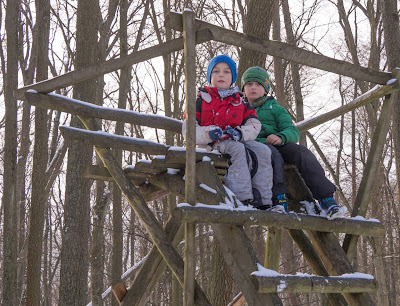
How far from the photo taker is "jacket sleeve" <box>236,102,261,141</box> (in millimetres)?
3971

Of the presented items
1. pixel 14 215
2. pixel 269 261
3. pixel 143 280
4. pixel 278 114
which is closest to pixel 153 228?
pixel 143 280

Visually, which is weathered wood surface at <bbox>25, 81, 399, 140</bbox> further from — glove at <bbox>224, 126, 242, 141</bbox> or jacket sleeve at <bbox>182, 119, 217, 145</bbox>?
glove at <bbox>224, 126, 242, 141</bbox>

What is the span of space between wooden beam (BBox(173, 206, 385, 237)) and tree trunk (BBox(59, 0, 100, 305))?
448 centimetres

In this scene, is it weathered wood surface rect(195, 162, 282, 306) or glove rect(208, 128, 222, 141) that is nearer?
weathered wood surface rect(195, 162, 282, 306)

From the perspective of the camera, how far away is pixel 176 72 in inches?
539

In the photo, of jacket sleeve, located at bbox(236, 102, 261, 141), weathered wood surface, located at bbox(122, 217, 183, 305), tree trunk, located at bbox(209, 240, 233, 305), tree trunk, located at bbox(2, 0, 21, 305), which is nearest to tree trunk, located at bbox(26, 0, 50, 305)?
tree trunk, located at bbox(2, 0, 21, 305)

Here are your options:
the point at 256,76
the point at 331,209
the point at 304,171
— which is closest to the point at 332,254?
the point at 331,209

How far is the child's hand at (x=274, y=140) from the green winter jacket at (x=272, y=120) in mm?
118

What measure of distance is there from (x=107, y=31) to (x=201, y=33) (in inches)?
368

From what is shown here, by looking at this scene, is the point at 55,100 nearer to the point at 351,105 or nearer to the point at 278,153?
the point at 278,153

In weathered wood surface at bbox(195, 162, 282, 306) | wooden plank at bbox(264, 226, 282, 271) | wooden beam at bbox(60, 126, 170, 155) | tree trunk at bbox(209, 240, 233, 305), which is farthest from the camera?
tree trunk at bbox(209, 240, 233, 305)

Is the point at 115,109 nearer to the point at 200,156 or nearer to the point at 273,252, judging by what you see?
the point at 200,156

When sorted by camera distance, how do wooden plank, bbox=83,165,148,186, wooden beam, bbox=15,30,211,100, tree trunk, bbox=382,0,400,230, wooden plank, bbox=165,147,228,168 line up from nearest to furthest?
1. wooden beam, bbox=15,30,211,100
2. wooden plank, bbox=165,147,228,168
3. wooden plank, bbox=83,165,148,186
4. tree trunk, bbox=382,0,400,230

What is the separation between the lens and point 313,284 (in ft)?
10.4
